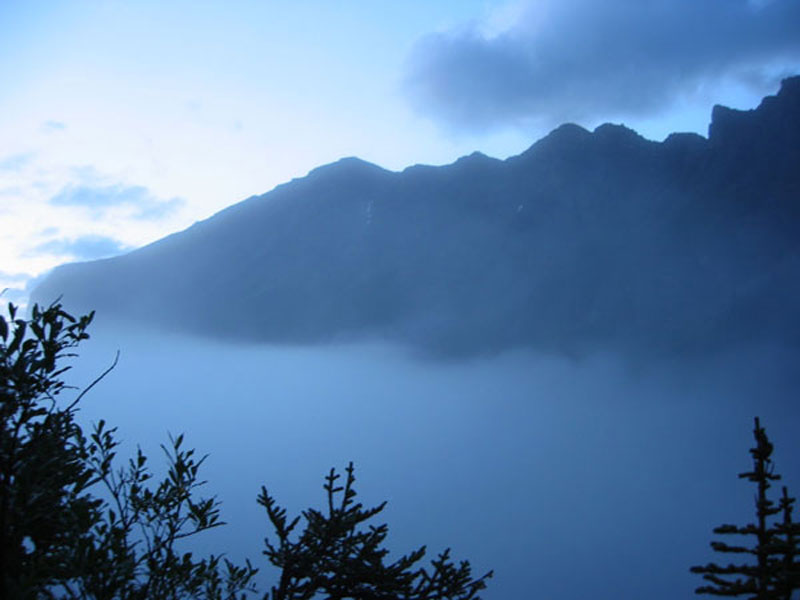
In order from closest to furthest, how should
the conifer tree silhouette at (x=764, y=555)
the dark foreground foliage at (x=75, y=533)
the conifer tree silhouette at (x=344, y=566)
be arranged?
the conifer tree silhouette at (x=764, y=555), the dark foreground foliage at (x=75, y=533), the conifer tree silhouette at (x=344, y=566)

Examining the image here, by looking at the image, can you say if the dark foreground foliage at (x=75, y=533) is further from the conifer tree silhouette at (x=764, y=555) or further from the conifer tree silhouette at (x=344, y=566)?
the conifer tree silhouette at (x=764, y=555)

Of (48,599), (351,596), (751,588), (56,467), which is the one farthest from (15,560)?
(751,588)

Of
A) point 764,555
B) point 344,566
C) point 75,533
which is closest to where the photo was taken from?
point 764,555

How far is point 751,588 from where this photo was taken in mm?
4789

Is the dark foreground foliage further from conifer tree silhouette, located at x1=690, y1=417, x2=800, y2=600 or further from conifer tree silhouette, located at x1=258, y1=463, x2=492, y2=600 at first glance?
conifer tree silhouette, located at x1=690, y1=417, x2=800, y2=600

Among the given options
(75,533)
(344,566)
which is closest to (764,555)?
(344,566)

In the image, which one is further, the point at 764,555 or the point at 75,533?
the point at 75,533

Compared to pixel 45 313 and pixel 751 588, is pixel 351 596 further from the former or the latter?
pixel 45 313

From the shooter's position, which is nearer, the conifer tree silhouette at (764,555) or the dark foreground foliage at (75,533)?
the conifer tree silhouette at (764,555)

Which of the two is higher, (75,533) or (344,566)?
(75,533)

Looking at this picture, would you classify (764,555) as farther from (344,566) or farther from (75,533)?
(75,533)

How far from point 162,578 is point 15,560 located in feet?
5.69

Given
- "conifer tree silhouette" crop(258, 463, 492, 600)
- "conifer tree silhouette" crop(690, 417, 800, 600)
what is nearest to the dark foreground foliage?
"conifer tree silhouette" crop(258, 463, 492, 600)

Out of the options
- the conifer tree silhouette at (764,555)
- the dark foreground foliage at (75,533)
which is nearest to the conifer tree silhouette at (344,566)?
the dark foreground foliage at (75,533)
